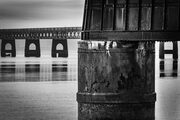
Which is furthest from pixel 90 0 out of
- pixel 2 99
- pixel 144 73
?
pixel 2 99

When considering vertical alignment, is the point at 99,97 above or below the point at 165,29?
below

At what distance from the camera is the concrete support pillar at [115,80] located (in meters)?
23.0

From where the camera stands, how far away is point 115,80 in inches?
902

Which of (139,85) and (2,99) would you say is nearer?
(139,85)

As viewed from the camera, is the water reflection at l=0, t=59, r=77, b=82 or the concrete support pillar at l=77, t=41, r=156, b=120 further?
the water reflection at l=0, t=59, r=77, b=82

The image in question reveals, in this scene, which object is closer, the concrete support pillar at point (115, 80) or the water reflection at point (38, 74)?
the concrete support pillar at point (115, 80)

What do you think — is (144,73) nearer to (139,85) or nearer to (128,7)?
(139,85)

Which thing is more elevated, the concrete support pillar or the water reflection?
the concrete support pillar

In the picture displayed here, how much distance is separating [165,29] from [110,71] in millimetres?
2340

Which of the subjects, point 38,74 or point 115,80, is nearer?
point 115,80

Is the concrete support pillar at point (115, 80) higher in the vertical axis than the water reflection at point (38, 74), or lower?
higher

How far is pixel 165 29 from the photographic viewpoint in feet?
74.9

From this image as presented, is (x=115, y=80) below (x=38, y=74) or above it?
above

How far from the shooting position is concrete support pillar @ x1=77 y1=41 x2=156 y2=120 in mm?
22953
